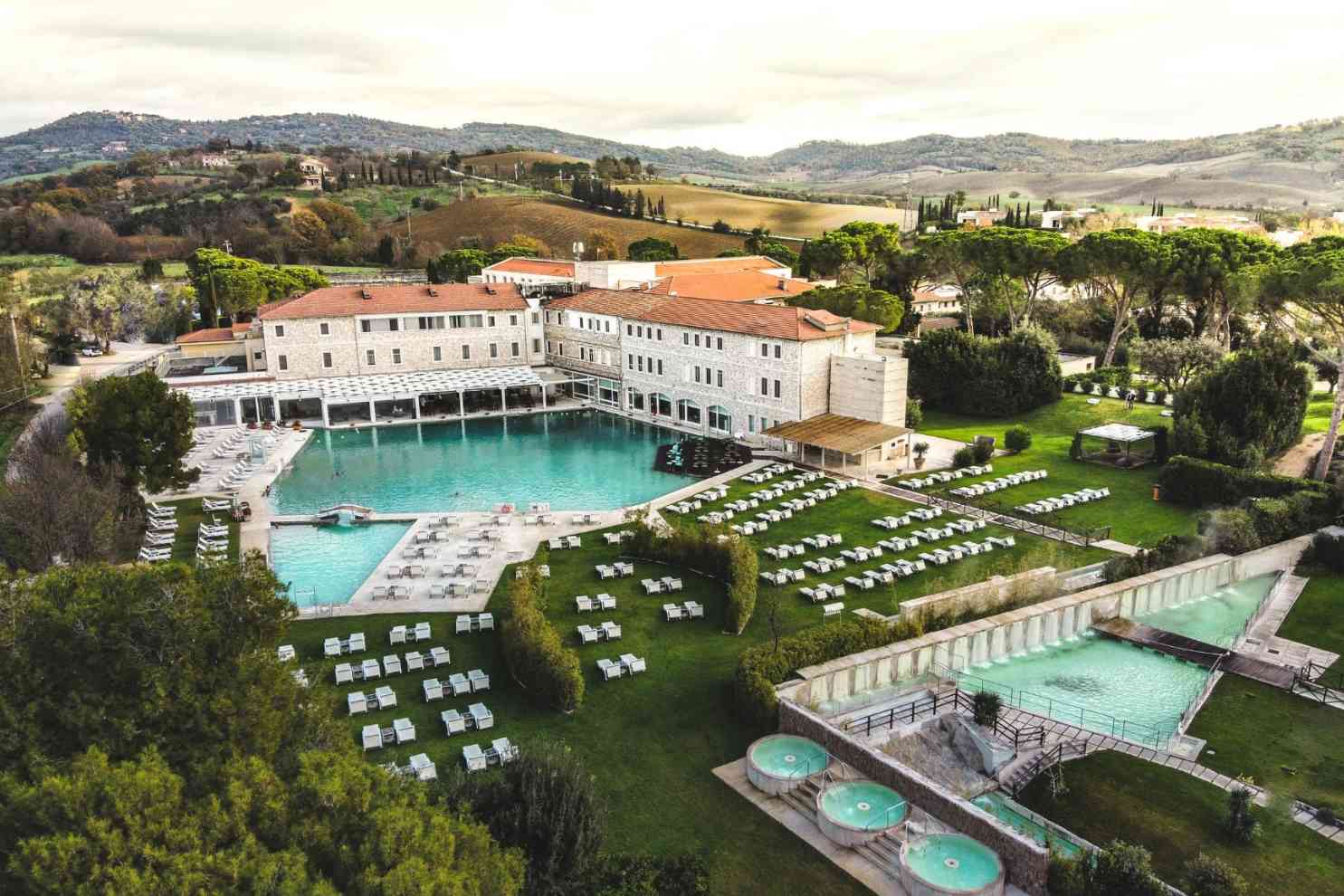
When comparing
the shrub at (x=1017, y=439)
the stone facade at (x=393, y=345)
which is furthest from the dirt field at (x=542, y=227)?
the shrub at (x=1017, y=439)

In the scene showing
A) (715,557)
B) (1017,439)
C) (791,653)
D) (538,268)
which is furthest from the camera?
(538,268)

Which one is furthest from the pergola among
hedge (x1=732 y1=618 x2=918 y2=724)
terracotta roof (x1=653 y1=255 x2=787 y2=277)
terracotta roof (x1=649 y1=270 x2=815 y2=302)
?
terracotta roof (x1=653 y1=255 x2=787 y2=277)

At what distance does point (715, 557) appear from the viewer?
28484mm

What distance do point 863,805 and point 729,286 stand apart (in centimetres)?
4799

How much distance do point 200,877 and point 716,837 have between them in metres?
9.23

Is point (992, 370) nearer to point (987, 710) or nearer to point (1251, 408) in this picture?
point (1251, 408)

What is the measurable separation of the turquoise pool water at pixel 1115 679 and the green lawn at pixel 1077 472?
644cm

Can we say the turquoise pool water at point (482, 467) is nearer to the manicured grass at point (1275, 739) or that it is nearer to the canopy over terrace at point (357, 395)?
the canopy over terrace at point (357, 395)

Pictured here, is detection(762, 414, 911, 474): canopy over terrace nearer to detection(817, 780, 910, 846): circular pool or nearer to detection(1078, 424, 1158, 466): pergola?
detection(1078, 424, 1158, 466): pergola

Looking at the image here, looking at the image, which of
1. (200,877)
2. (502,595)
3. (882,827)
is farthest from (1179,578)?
(200,877)

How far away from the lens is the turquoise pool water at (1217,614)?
25000 mm

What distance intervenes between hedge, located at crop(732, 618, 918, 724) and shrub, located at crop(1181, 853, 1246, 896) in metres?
8.12

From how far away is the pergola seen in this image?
40094mm

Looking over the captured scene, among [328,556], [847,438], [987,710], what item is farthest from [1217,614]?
[328,556]
